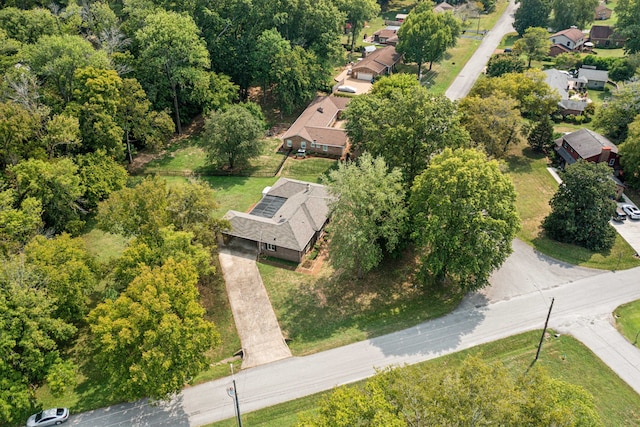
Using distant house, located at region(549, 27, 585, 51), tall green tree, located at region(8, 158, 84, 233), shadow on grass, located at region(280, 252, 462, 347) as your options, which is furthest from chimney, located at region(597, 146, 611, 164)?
tall green tree, located at region(8, 158, 84, 233)

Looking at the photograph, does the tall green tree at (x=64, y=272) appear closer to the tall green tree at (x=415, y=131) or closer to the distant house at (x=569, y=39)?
the tall green tree at (x=415, y=131)

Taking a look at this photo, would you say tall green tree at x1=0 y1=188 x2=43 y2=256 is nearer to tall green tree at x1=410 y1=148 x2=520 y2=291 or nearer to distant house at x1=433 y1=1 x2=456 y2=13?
tall green tree at x1=410 y1=148 x2=520 y2=291

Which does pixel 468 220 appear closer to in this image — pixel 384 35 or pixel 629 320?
pixel 629 320

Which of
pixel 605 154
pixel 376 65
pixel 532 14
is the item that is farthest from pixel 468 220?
pixel 532 14

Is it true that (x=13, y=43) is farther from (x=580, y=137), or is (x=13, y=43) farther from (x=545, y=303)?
→ (x=580, y=137)

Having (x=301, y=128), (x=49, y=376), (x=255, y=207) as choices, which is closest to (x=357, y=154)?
(x=301, y=128)

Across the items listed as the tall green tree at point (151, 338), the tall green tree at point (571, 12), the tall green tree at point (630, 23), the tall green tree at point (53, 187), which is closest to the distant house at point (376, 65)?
the tall green tree at point (571, 12)
